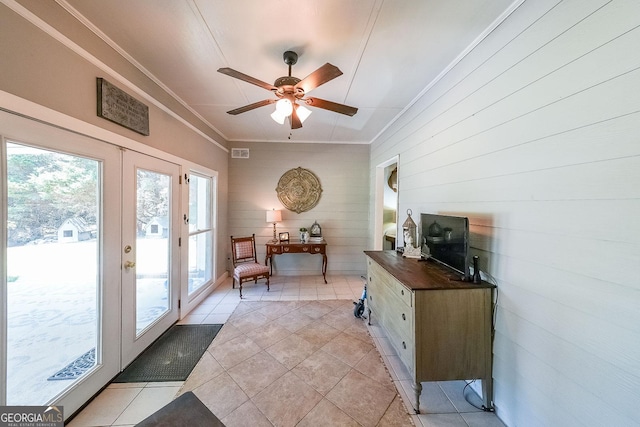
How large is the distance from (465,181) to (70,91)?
113 inches

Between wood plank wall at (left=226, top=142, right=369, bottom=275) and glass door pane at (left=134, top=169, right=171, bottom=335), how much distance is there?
6.20 feet

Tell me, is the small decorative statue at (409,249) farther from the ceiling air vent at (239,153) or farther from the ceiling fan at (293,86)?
the ceiling air vent at (239,153)

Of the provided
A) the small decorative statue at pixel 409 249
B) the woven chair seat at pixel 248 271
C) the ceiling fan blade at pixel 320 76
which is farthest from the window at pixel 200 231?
the small decorative statue at pixel 409 249

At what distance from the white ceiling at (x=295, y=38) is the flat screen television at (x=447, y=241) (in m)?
1.36

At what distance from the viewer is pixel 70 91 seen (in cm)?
143

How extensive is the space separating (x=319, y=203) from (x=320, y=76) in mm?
2917

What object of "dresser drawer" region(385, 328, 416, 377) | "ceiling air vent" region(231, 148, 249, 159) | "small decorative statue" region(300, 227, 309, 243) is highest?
"ceiling air vent" region(231, 148, 249, 159)

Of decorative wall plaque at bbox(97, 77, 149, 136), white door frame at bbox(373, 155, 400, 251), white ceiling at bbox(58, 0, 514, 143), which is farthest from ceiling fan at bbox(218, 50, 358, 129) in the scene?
white door frame at bbox(373, 155, 400, 251)

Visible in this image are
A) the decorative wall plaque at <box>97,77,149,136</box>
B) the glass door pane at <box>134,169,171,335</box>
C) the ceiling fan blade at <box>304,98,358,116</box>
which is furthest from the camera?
the glass door pane at <box>134,169,171,335</box>

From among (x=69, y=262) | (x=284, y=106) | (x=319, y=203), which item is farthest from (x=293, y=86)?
(x=319, y=203)

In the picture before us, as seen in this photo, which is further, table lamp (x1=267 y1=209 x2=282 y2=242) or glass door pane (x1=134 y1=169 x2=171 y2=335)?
table lamp (x1=267 y1=209 x2=282 y2=242)

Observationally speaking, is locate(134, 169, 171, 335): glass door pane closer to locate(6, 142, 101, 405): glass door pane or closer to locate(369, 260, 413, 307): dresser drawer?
locate(6, 142, 101, 405): glass door pane

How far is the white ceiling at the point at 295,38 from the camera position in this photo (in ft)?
4.62

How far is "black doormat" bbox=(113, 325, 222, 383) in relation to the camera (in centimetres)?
184
